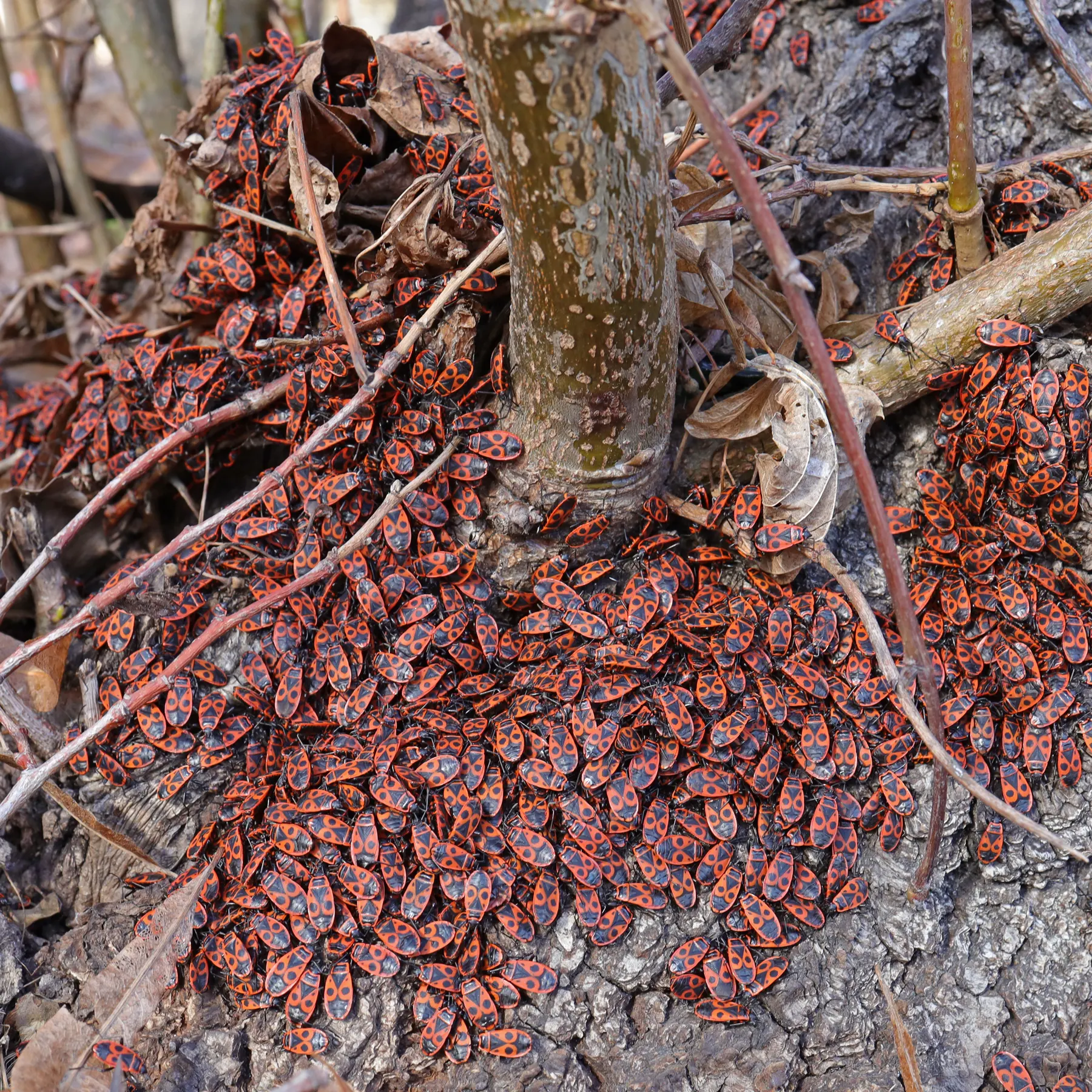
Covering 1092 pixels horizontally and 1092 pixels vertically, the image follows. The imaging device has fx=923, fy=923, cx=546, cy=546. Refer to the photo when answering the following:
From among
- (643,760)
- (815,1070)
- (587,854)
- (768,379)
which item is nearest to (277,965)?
(587,854)

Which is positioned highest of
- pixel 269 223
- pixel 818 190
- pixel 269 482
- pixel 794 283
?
pixel 794 283

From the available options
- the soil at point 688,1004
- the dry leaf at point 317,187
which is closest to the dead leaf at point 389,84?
the dry leaf at point 317,187

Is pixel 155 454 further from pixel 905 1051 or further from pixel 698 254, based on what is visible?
pixel 905 1051

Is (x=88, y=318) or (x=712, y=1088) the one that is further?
(x=88, y=318)

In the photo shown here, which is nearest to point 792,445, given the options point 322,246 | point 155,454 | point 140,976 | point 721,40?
point 721,40

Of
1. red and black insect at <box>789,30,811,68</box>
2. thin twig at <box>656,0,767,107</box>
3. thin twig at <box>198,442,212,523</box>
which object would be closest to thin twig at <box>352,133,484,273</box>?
thin twig at <box>656,0,767,107</box>

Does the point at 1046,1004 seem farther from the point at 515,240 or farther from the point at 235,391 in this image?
the point at 235,391
